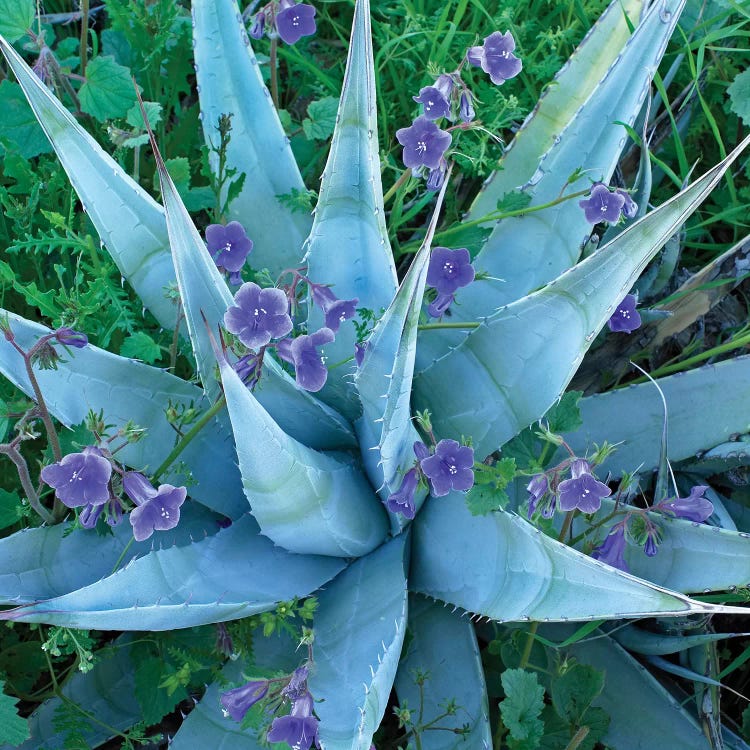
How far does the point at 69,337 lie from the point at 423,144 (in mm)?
726

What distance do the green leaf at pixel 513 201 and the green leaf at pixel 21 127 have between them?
1.08 m

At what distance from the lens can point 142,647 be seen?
1.67m

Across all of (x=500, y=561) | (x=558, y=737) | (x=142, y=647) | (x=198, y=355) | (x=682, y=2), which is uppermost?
(x=682, y=2)

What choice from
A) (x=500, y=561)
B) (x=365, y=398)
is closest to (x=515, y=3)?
(x=365, y=398)

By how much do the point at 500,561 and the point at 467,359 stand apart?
1.20 feet

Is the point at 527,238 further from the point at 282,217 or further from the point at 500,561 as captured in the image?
the point at 500,561

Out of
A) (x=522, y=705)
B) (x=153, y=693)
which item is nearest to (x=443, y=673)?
(x=522, y=705)

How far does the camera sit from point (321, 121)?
80.0 inches

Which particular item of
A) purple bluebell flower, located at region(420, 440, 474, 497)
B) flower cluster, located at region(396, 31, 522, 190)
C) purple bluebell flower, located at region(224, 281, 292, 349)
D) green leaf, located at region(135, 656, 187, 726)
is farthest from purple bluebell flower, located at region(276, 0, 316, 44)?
green leaf, located at region(135, 656, 187, 726)

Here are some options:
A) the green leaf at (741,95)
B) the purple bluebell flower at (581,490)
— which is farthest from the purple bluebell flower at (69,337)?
the green leaf at (741,95)

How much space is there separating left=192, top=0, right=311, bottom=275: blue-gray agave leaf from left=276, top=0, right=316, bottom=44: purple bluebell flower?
79 millimetres

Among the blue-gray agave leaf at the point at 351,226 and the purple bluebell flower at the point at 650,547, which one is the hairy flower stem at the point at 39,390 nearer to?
the blue-gray agave leaf at the point at 351,226

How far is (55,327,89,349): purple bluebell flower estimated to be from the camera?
1336mm

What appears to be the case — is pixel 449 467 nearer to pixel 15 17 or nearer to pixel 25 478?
pixel 25 478
